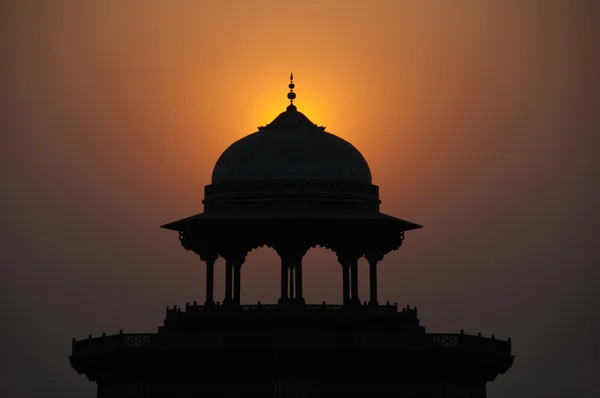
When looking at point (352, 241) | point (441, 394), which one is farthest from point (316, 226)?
point (441, 394)

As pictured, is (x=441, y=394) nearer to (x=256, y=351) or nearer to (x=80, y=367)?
(x=256, y=351)

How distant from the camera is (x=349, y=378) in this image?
352 ft

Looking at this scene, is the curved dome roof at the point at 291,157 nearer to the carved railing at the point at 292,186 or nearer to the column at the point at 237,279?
the carved railing at the point at 292,186

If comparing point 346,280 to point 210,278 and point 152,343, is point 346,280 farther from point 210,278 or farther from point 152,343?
point 152,343

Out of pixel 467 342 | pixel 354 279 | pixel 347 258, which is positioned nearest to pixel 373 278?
pixel 354 279

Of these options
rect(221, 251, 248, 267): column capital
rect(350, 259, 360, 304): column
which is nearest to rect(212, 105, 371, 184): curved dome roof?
rect(221, 251, 248, 267): column capital

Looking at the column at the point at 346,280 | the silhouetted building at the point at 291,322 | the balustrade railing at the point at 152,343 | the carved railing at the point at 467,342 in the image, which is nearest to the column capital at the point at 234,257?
the silhouetted building at the point at 291,322

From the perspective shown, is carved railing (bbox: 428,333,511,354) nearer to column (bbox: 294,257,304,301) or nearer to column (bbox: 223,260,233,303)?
column (bbox: 294,257,304,301)

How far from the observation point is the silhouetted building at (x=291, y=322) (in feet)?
351

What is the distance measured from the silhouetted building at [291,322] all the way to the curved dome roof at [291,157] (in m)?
0.05

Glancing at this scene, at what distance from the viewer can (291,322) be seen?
108250mm

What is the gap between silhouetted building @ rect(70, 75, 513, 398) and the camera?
107125mm

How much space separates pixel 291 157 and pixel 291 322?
29.6 ft

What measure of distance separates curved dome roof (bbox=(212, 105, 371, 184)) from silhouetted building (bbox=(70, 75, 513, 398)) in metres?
0.05
